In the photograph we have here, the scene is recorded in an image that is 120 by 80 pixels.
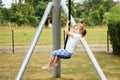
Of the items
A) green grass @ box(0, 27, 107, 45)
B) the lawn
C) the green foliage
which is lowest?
green grass @ box(0, 27, 107, 45)

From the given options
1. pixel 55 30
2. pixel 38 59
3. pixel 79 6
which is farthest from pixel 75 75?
pixel 79 6

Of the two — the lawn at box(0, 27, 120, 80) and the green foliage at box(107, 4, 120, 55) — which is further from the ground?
the green foliage at box(107, 4, 120, 55)

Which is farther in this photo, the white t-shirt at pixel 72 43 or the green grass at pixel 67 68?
the green grass at pixel 67 68

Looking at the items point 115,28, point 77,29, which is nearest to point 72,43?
point 77,29

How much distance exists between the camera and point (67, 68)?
1330 centimetres

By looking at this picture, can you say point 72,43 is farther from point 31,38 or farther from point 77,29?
point 31,38

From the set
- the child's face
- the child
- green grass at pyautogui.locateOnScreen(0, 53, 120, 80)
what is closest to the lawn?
green grass at pyautogui.locateOnScreen(0, 53, 120, 80)

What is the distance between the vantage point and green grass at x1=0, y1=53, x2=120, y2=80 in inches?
453

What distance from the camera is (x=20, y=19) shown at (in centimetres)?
4812

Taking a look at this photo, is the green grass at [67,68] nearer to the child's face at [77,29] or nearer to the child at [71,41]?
the child at [71,41]

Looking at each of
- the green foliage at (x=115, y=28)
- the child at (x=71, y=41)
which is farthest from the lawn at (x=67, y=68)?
the child at (x=71, y=41)

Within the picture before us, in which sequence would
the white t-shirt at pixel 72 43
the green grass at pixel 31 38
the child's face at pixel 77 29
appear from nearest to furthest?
the child's face at pixel 77 29 → the white t-shirt at pixel 72 43 → the green grass at pixel 31 38

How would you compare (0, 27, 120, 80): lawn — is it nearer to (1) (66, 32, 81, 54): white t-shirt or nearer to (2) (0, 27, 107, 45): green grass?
(1) (66, 32, 81, 54): white t-shirt

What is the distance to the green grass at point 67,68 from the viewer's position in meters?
11.5
